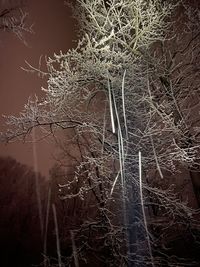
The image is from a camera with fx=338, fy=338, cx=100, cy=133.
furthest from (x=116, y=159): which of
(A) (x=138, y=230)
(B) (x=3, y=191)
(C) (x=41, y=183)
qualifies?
(B) (x=3, y=191)

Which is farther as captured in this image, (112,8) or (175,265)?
(112,8)

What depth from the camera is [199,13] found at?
9.93 metres

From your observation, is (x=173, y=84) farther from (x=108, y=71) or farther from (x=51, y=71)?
(x=51, y=71)

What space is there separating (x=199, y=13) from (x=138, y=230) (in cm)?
659

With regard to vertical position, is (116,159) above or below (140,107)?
below

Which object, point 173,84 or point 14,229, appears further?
point 14,229

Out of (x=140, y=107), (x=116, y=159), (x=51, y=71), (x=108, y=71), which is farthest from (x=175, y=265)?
(x=51, y=71)

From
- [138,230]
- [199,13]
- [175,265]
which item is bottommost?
[175,265]

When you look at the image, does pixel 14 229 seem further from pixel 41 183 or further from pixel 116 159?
pixel 116 159

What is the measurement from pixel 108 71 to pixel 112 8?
1.44 metres

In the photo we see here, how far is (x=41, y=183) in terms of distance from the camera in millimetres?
23609

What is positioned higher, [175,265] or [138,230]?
[138,230]

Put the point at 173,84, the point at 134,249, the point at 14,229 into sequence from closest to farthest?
the point at 134,249 < the point at 173,84 < the point at 14,229

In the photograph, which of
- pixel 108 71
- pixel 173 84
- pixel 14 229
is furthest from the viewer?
pixel 14 229
